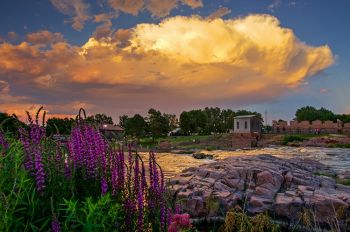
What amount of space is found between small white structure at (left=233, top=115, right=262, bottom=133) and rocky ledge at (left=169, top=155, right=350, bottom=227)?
77795 mm

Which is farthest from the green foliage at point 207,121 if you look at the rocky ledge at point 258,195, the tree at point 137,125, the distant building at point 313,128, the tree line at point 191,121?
the rocky ledge at point 258,195

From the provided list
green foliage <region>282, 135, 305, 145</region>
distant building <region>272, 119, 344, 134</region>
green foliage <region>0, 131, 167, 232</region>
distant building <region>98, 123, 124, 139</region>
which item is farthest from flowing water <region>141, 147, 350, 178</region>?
distant building <region>272, 119, 344, 134</region>

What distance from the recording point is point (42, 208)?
4.79 metres

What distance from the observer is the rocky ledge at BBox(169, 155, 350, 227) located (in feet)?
39.9

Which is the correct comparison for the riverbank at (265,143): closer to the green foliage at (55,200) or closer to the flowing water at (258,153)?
the flowing water at (258,153)

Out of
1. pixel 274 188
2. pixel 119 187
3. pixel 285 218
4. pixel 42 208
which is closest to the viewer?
pixel 42 208

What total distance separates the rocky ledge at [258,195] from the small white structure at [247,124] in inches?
3063

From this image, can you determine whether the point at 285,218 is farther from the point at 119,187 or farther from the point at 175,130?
the point at 175,130

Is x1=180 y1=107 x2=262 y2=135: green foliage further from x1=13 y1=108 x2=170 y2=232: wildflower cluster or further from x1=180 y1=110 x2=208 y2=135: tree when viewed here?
x1=13 y1=108 x2=170 y2=232: wildflower cluster

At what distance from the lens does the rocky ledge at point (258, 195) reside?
12156 mm

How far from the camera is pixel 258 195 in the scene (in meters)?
13.5

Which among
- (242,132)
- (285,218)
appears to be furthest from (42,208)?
(242,132)

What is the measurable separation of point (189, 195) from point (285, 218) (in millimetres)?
3354

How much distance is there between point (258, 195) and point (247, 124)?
270 feet
